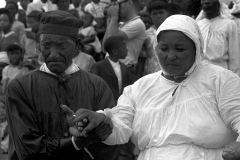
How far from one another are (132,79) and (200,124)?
4216mm

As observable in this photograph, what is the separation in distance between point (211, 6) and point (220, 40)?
50 cm

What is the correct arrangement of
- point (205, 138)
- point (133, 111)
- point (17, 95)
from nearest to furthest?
1. point (205, 138)
2. point (133, 111)
3. point (17, 95)

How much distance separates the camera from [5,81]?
8.88 metres

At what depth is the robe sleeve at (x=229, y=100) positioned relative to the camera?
11.8ft

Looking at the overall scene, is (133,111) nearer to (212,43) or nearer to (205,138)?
(205,138)

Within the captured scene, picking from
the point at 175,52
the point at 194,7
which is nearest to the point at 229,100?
the point at 175,52

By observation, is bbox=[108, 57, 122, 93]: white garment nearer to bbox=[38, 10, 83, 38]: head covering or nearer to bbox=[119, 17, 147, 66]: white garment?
bbox=[119, 17, 147, 66]: white garment

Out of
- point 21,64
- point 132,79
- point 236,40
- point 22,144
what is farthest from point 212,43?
point 22,144

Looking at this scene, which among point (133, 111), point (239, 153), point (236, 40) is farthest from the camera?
point (236, 40)

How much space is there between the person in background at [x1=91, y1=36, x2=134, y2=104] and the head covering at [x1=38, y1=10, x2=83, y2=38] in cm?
330

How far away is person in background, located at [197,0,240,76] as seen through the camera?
740 centimetres

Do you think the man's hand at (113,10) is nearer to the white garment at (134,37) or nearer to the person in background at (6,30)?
the white garment at (134,37)

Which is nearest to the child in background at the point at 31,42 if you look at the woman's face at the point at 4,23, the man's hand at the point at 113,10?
the woman's face at the point at 4,23

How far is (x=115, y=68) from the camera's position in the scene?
7.76m
